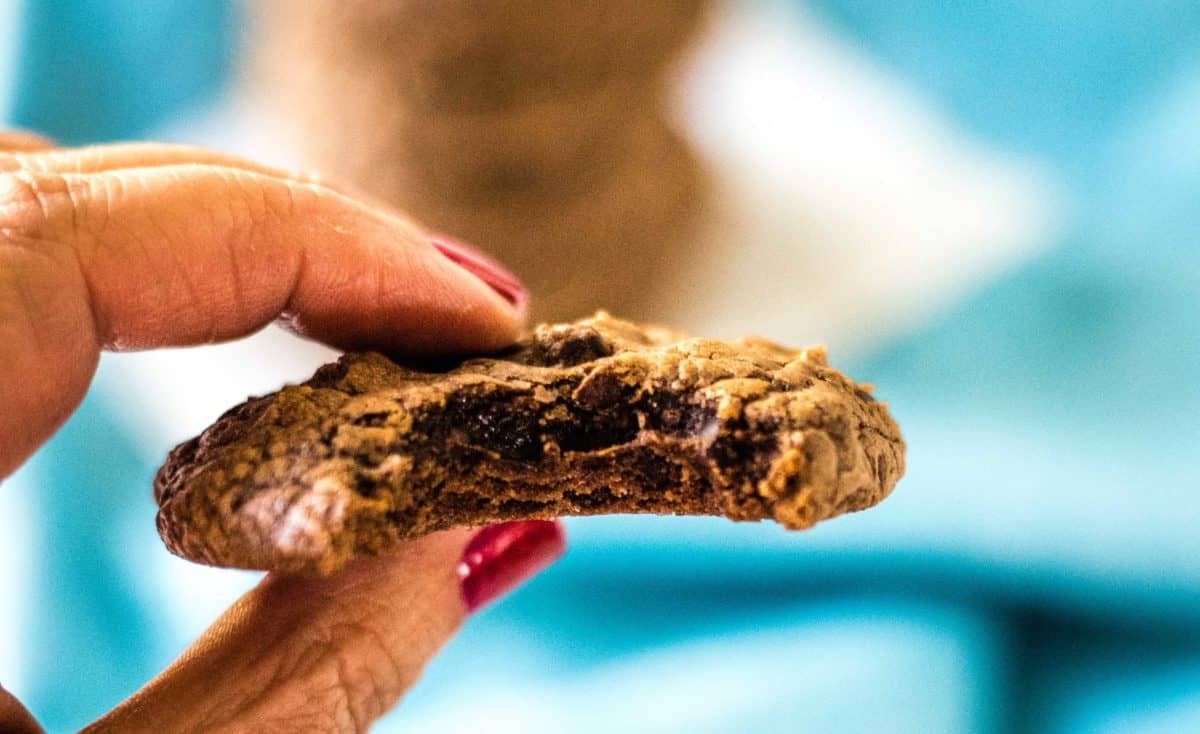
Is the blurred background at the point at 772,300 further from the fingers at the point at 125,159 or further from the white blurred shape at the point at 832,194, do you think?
the fingers at the point at 125,159

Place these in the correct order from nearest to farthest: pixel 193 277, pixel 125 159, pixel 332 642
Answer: pixel 193 277
pixel 332 642
pixel 125 159

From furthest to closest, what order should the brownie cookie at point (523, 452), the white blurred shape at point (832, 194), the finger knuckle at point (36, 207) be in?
1. the white blurred shape at point (832, 194)
2. the finger knuckle at point (36, 207)
3. the brownie cookie at point (523, 452)

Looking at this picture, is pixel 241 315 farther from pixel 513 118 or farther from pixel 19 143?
pixel 513 118

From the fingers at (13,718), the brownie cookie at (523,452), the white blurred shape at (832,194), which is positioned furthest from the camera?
the white blurred shape at (832,194)

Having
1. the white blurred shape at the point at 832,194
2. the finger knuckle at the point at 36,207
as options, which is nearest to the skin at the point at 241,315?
the finger knuckle at the point at 36,207

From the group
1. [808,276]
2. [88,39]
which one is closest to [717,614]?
[808,276]

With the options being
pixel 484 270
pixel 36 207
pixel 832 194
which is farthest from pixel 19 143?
pixel 832 194

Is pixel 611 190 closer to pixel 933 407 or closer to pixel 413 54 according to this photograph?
pixel 413 54

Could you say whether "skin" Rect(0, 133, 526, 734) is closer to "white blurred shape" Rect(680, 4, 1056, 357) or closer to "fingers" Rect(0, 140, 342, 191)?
"fingers" Rect(0, 140, 342, 191)
